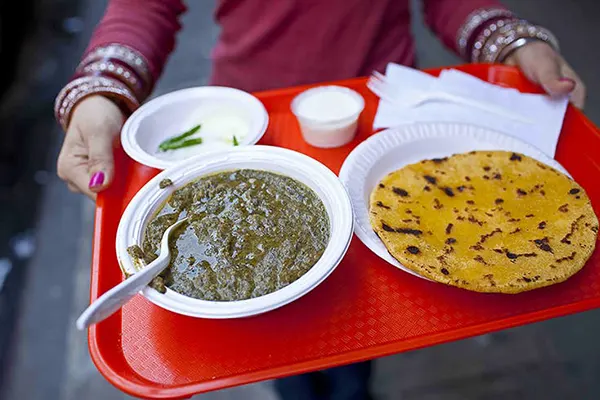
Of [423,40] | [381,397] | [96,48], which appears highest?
[96,48]

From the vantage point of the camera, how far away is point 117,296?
0.98 metres

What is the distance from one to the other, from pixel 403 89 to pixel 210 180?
73cm

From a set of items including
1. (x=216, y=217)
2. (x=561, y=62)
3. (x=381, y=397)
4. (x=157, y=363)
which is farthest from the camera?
(x=381, y=397)

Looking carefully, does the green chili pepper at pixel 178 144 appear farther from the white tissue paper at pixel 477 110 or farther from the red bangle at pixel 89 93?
the white tissue paper at pixel 477 110

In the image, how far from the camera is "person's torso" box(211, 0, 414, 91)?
176 centimetres

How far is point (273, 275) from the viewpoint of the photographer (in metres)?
1.10

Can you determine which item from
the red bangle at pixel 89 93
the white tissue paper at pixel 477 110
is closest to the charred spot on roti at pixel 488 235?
the white tissue paper at pixel 477 110

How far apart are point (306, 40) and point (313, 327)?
105 cm

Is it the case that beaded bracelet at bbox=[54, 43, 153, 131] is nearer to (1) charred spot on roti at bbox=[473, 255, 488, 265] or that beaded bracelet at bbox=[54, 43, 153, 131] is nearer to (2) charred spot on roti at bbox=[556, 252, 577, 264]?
(1) charred spot on roti at bbox=[473, 255, 488, 265]

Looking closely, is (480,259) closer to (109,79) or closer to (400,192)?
(400,192)

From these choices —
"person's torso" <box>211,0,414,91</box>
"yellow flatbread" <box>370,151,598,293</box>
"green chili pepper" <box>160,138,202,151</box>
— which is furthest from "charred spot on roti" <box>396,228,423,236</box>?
"person's torso" <box>211,0,414,91</box>

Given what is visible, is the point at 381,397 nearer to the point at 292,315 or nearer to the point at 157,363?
the point at 292,315

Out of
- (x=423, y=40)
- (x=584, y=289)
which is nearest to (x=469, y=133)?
(x=584, y=289)

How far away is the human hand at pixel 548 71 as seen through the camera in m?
1.59
